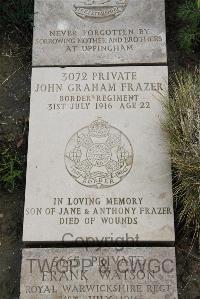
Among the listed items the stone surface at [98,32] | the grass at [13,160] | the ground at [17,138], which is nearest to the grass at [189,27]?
the ground at [17,138]

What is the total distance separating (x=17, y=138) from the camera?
530 centimetres

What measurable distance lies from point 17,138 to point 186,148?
1.83m

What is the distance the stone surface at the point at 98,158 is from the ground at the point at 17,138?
0.43 meters

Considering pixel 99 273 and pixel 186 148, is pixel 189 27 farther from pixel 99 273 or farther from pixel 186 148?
pixel 99 273

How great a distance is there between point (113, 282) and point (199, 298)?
894 millimetres

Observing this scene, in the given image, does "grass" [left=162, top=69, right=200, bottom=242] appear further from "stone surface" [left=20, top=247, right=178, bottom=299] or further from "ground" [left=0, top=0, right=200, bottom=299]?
"stone surface" [left=20, top=247, right=178, bottom=299]

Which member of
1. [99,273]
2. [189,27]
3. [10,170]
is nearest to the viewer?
[99,273]

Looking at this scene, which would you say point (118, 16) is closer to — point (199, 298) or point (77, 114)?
point (77, 114)

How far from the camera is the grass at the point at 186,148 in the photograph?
446cm

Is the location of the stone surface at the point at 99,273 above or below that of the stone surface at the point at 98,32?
below

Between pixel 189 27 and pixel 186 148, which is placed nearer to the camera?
pixel 186 148

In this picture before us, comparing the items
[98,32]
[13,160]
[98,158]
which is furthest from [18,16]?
[98,158]

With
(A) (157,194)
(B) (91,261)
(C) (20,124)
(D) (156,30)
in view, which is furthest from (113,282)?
(D) (156,30)

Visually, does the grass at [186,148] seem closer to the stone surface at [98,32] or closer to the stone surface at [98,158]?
the stone surface at [98,158]
